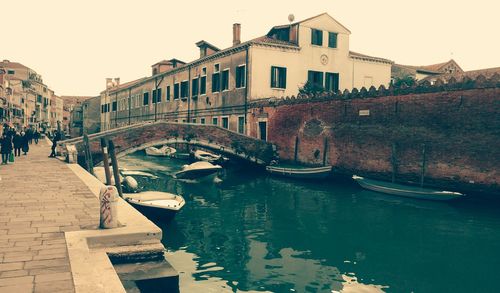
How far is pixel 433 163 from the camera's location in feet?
45.5

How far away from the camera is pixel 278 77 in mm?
21922

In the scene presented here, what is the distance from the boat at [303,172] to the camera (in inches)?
668

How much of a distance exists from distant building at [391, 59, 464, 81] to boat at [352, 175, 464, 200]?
19.3 meters

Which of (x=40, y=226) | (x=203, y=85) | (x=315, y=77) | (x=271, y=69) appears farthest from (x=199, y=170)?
(x=40, y=226)

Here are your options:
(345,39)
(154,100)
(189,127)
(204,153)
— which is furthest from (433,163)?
(154,100)

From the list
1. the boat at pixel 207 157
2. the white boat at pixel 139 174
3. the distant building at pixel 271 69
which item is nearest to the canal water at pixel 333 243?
the white boat at pixel 139 174

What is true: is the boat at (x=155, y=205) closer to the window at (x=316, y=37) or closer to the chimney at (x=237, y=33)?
the window at (x=316, y=37)

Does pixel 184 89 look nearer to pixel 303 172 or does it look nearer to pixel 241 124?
pixel 241 124

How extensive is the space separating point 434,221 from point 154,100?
89.1 feet

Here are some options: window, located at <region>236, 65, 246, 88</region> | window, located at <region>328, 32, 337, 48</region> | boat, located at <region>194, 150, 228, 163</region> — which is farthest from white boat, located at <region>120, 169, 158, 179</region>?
window, located at <region>328, 32, 337, 48</region>

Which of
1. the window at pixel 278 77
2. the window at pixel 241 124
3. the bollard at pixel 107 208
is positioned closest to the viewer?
the bollard at pixel 107 208

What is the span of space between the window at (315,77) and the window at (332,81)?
0.47 meters

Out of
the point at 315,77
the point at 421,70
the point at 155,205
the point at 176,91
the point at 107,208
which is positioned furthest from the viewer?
the point at 421,70

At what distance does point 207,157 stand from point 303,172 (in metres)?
7.81
